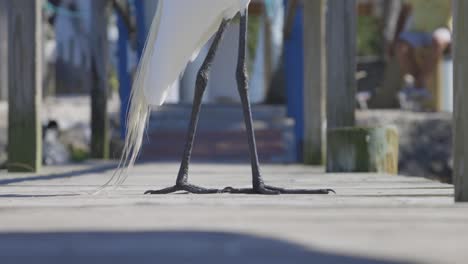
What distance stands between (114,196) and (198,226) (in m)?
1.09

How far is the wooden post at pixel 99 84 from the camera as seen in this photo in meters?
7.73

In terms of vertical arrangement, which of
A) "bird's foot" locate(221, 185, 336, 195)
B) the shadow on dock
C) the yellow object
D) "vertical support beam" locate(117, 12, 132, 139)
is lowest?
the shadow on dock

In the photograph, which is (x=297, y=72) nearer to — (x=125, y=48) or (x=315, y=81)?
(x=315, y=81)

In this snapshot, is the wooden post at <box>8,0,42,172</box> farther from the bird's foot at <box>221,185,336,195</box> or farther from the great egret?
the bird's foot at <box>221,185,336,195</box>

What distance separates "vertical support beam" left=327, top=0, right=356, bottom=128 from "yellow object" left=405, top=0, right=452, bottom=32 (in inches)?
237

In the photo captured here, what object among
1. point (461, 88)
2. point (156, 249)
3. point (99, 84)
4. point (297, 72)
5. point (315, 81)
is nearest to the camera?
point (156, 249)

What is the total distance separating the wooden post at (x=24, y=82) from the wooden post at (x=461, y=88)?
9.17ft

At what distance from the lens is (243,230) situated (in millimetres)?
2035

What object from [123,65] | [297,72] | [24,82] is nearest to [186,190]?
[24,82]

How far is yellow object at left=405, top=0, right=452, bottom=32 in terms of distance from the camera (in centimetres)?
1091

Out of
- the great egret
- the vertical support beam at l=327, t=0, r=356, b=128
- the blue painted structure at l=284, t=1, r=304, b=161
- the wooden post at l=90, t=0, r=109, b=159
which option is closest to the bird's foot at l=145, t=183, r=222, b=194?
the great egret

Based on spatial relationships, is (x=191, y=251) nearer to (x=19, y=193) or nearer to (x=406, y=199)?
(x=406, y=199)

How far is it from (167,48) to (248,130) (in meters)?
0.50

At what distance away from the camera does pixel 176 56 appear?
343 cm
